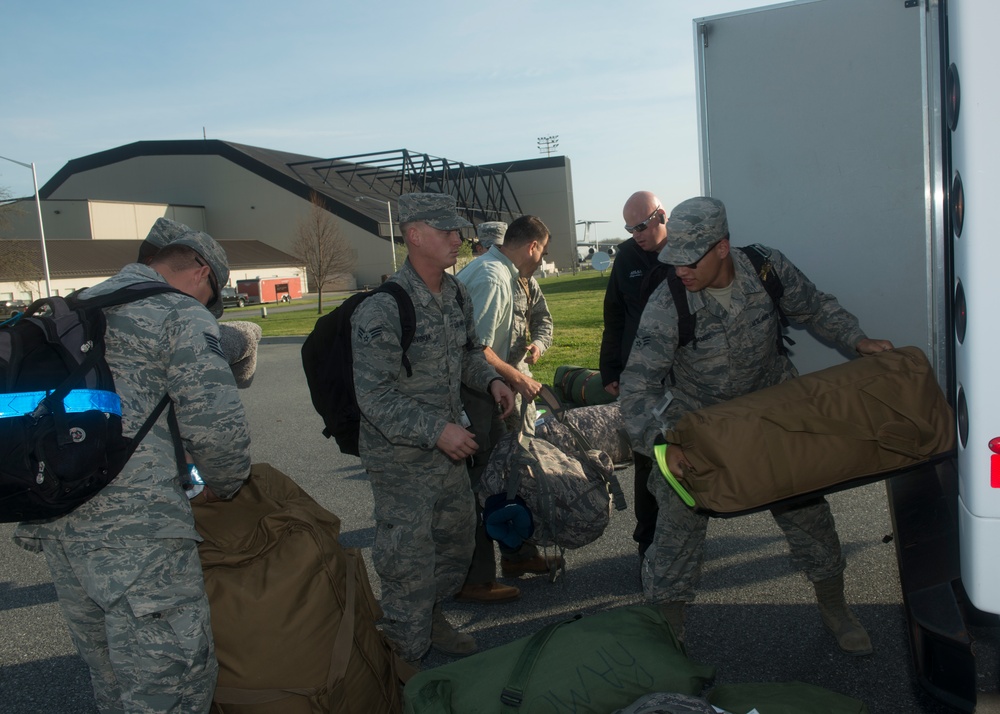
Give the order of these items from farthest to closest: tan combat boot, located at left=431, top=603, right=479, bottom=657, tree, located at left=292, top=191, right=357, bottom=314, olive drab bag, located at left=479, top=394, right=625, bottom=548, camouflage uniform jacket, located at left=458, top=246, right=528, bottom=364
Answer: tree, located at left=292, top=191, right=357, bottom=314 < camouflage uniform jacket, located at left=458, top=246, right=528, bottom=364 < olive drab bag, located at left=479, top=394, right=625, bottom=548 < tan combat boot, located at left=431, top=603, right=479, bottom=657

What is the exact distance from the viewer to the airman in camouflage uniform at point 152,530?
2.38 m

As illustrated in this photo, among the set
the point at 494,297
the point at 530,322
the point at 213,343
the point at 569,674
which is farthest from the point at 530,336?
the point at 569,674

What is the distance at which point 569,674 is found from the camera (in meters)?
2.44

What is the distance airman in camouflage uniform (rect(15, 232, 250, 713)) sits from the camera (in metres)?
2.38

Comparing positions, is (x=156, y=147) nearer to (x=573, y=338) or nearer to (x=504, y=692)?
(x=573, y=338)

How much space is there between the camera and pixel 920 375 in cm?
287

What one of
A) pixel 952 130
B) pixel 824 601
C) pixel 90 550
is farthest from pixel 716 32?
pixel 90 550

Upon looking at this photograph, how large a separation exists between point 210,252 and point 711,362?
199 cm

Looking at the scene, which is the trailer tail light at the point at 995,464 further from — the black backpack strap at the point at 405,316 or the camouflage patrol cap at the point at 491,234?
the camouflage patrol cap at the point at 491,234

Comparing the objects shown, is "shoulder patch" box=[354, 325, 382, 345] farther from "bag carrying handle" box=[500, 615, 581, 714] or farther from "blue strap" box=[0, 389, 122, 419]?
"bag carrying handle" box=[500, 615, 581, 714]

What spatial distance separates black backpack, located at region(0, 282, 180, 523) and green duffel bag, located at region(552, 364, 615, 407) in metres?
6.05

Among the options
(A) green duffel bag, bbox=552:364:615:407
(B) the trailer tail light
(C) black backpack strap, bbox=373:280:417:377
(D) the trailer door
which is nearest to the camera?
(B) the trailer tail light

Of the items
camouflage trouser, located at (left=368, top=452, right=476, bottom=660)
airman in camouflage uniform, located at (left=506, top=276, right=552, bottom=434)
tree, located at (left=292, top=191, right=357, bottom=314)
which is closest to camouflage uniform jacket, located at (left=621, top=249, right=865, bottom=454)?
camouflage trouser, located at (left=368, top=452, right=476, bottom=660)

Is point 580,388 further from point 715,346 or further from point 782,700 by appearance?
point 782,700
